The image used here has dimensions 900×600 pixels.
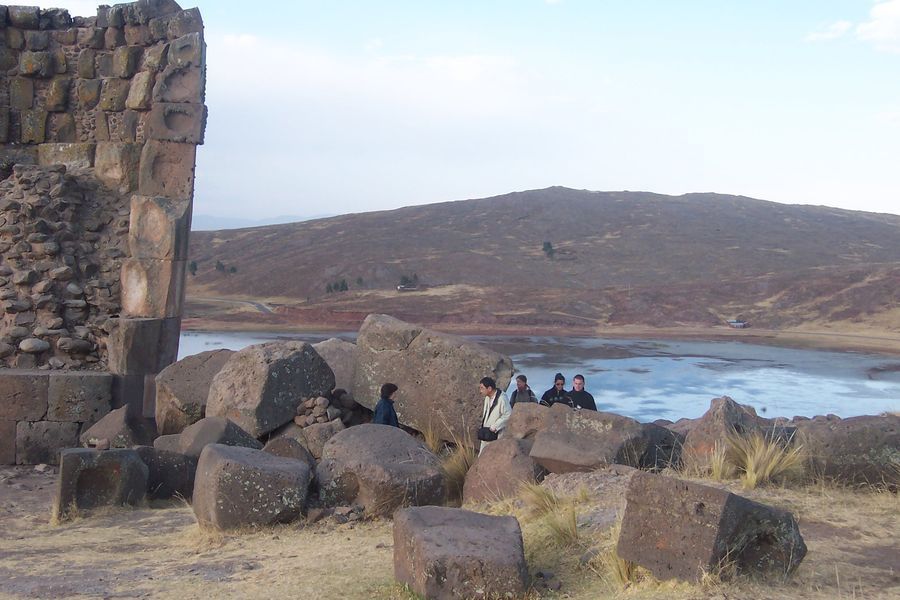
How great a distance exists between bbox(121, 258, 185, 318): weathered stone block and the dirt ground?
424cm

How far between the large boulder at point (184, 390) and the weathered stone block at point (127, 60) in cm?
421

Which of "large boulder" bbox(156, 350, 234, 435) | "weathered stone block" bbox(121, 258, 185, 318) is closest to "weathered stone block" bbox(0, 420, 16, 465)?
"large boulder" bbox(156, 350, 234, 435)

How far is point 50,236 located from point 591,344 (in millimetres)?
17110

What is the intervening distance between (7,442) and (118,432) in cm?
171

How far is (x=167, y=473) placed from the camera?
8734 mm

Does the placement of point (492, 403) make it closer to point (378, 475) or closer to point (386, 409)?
point (386, 409)

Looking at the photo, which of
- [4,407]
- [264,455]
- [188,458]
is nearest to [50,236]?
[4,407]

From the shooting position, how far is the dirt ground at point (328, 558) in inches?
201

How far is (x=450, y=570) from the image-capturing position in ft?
16.8

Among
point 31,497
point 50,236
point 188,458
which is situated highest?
point 50,236

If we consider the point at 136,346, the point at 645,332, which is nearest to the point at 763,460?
the point at 136,346

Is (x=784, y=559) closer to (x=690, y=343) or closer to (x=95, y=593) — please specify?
(x=95, y=593)

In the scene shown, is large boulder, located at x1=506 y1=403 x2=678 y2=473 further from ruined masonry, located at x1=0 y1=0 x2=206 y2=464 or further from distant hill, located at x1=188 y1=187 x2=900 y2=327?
distant hill, located at x1=188 y1=187 x2=900 y2=327

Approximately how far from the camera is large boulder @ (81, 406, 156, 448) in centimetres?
1005
